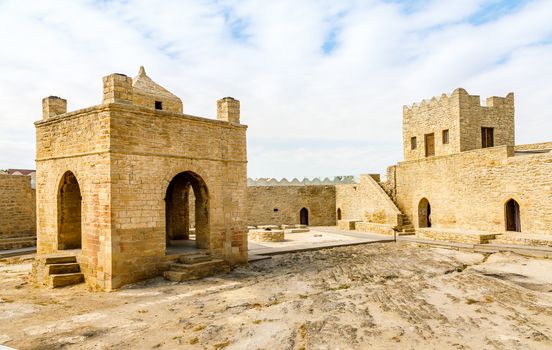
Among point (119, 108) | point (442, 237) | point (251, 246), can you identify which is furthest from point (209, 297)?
point (442, 237)

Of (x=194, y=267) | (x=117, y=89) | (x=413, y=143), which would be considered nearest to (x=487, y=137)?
(x=413, y=143)

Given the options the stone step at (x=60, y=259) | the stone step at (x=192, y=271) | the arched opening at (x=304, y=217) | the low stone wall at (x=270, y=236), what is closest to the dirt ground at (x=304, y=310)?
the stone step at (x=192, y=271)

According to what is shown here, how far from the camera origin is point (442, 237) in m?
17.4

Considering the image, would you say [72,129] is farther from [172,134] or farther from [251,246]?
[251,246]

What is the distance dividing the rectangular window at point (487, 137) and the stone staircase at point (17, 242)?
2325 cm

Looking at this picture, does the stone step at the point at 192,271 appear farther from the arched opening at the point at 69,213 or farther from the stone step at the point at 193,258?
the arched opening at the point at 69,213

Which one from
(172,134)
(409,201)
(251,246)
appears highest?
(172,134)

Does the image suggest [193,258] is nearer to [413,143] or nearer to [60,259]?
[60,259]

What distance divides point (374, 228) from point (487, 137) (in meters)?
8.03

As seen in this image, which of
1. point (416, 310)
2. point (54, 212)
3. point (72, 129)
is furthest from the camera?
point (54, 212)

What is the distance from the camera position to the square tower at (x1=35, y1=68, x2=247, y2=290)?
992cm

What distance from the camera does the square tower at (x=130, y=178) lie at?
9.92 meters

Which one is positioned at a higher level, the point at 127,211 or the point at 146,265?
the point at 127,211

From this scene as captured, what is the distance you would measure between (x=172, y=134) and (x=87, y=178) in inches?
99.7
